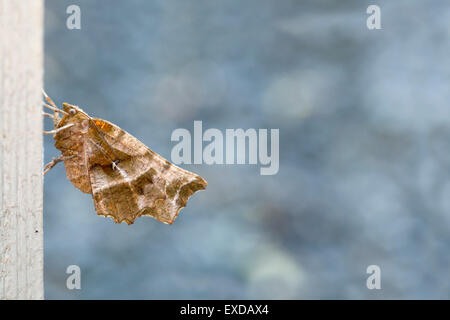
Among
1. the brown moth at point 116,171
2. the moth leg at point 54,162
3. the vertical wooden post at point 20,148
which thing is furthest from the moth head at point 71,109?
the vertical wooden post at point 20,148

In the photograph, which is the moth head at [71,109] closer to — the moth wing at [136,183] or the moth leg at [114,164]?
the moth wing at [136,183]

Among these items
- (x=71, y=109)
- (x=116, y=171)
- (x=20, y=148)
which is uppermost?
(x=71, y=109)

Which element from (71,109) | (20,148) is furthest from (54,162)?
(20,148)

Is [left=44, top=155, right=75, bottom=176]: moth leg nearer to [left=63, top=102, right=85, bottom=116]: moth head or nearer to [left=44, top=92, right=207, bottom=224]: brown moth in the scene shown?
[left=44, top=92, right=207, bottom=224]: brown moth

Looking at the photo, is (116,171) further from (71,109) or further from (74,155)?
(71,109)
